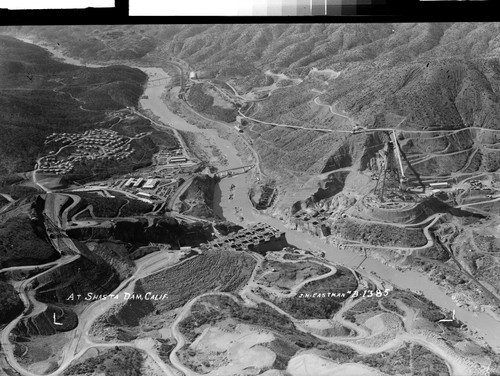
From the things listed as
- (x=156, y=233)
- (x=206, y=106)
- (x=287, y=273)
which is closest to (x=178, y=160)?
(x=206, y=106)

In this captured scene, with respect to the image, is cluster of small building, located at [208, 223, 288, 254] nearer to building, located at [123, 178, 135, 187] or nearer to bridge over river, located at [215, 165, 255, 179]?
bridge over river, located at [215, 165, 255, 179]

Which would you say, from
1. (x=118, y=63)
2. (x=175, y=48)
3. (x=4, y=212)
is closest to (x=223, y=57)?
(x=175, y=48)

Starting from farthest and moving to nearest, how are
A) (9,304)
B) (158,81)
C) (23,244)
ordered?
(158,81)
(23,244)
(9,304)

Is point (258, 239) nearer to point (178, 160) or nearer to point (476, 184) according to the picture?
point (178, 160)

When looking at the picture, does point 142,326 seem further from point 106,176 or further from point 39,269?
point 106,176

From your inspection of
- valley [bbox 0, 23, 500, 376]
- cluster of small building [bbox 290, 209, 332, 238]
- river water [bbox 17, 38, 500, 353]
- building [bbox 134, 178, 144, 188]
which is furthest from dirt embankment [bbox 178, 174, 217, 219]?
cluster of small building [bbox 290, 209, 332, 238]

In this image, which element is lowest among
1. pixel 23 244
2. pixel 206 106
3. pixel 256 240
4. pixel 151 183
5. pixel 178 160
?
pixel 256 240
